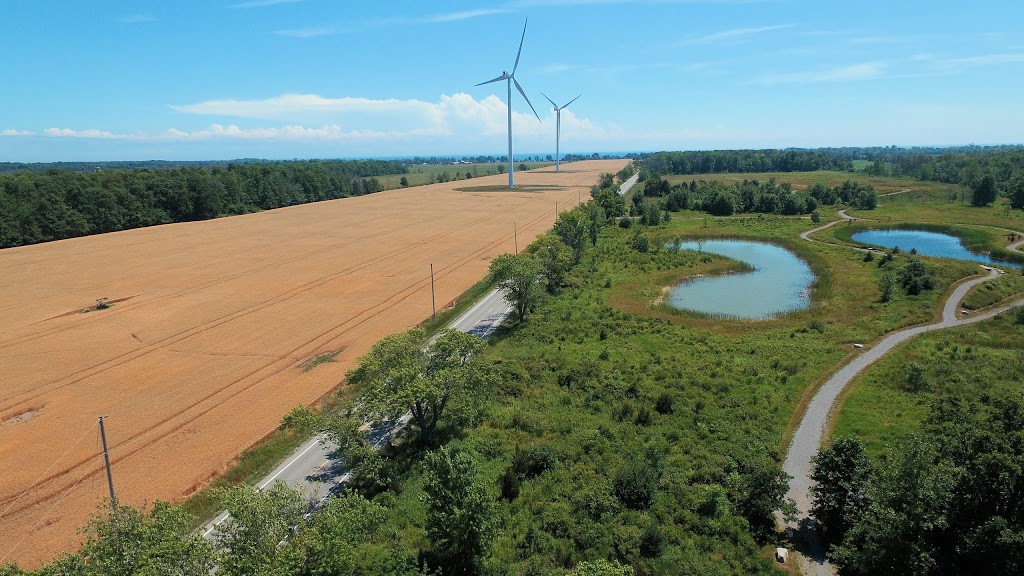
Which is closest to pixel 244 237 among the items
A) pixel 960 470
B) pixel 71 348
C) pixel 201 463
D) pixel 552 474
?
pixel 71 348

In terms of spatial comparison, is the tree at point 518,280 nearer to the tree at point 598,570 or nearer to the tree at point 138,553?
the tree at point 598,570

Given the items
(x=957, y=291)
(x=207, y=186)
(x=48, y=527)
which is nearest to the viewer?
(x=48, y=527)

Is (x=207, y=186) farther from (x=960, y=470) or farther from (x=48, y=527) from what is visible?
(x=960, y=470)

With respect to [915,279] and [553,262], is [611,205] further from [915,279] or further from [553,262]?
[915,279]

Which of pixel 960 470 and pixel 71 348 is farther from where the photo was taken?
pixel 71 348

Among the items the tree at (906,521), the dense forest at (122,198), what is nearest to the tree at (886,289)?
the tree at (906,521)

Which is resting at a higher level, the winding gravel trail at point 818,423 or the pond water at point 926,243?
the pond water at point 926,243

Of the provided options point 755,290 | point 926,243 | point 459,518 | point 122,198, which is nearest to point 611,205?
point 926,243
